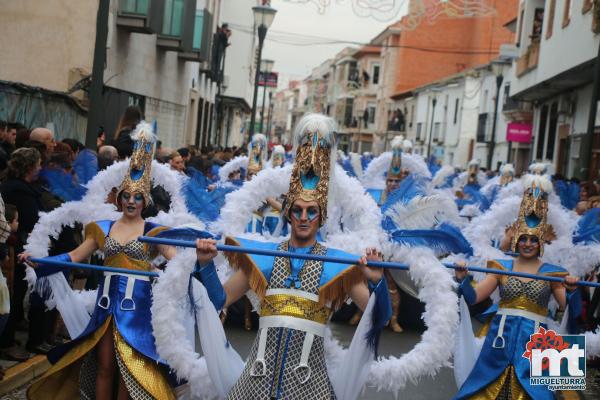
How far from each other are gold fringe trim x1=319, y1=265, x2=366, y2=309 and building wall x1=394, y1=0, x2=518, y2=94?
1887 inches

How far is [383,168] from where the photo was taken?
50.2ft

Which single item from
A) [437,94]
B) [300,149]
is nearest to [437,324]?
[300,149]

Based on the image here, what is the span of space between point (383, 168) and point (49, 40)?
6369 millimetres

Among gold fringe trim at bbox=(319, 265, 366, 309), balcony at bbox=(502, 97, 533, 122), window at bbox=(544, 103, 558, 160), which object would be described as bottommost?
gold fringe trim at bbox=(319, 265, 366, 309)

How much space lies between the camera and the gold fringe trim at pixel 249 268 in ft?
17.4

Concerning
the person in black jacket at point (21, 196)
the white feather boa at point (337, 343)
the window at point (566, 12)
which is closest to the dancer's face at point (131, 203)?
the white feather boa at point (337, 343)

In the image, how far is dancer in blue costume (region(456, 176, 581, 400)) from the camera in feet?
21.7

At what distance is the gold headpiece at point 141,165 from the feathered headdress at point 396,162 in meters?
7.70

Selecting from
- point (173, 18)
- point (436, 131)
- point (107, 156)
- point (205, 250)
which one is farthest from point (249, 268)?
point (436, 131)

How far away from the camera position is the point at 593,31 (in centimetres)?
1984

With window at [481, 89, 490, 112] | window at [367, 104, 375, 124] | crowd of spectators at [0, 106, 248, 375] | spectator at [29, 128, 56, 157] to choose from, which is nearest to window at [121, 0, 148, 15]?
spectator at [29, 128, 56, 157]

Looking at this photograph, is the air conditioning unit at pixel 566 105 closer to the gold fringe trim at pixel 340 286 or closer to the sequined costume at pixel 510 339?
the sequined costume at pixel 510 339

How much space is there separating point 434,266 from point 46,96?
377 inches

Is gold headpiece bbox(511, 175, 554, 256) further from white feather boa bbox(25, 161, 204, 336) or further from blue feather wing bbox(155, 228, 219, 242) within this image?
blue feather wing bbox(155, 228, 219, 242)
